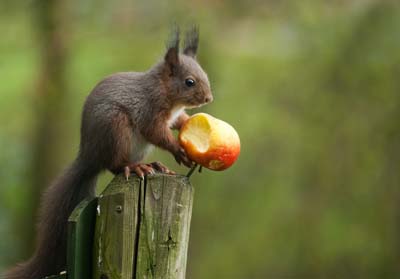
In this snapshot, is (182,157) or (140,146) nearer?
(182,157)

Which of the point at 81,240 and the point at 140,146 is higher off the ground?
the point at 140,146

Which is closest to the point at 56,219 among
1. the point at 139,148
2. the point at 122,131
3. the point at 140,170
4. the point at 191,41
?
the point at 140,170

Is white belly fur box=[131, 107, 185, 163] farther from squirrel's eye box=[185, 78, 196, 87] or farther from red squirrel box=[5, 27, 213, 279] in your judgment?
squirrel's eye box=[185, 78, 196, 87]

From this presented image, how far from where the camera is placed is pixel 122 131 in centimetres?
265

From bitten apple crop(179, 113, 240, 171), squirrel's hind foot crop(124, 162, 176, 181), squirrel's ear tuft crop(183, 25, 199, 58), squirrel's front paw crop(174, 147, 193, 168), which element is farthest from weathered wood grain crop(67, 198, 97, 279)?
squirrel's ear tuft crop(183, 25, 199, 58)

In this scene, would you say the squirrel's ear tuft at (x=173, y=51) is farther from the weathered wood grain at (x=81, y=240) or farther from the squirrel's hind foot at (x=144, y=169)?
the weathered wood grain at (x=81, y=240)

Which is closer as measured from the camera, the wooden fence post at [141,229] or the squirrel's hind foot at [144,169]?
the wooden fence post at [141,229]

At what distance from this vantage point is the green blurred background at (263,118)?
234 inches

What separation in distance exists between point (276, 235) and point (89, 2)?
110 inches

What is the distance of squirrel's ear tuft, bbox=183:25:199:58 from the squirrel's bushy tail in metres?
0.72

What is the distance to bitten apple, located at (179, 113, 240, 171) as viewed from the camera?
235cm

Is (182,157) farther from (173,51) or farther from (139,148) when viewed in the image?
(173,51)

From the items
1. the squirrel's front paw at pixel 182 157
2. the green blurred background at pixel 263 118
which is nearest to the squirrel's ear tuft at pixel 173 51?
the squirrel's front paw at pixel 182 157

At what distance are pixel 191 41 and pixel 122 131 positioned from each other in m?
0.60
